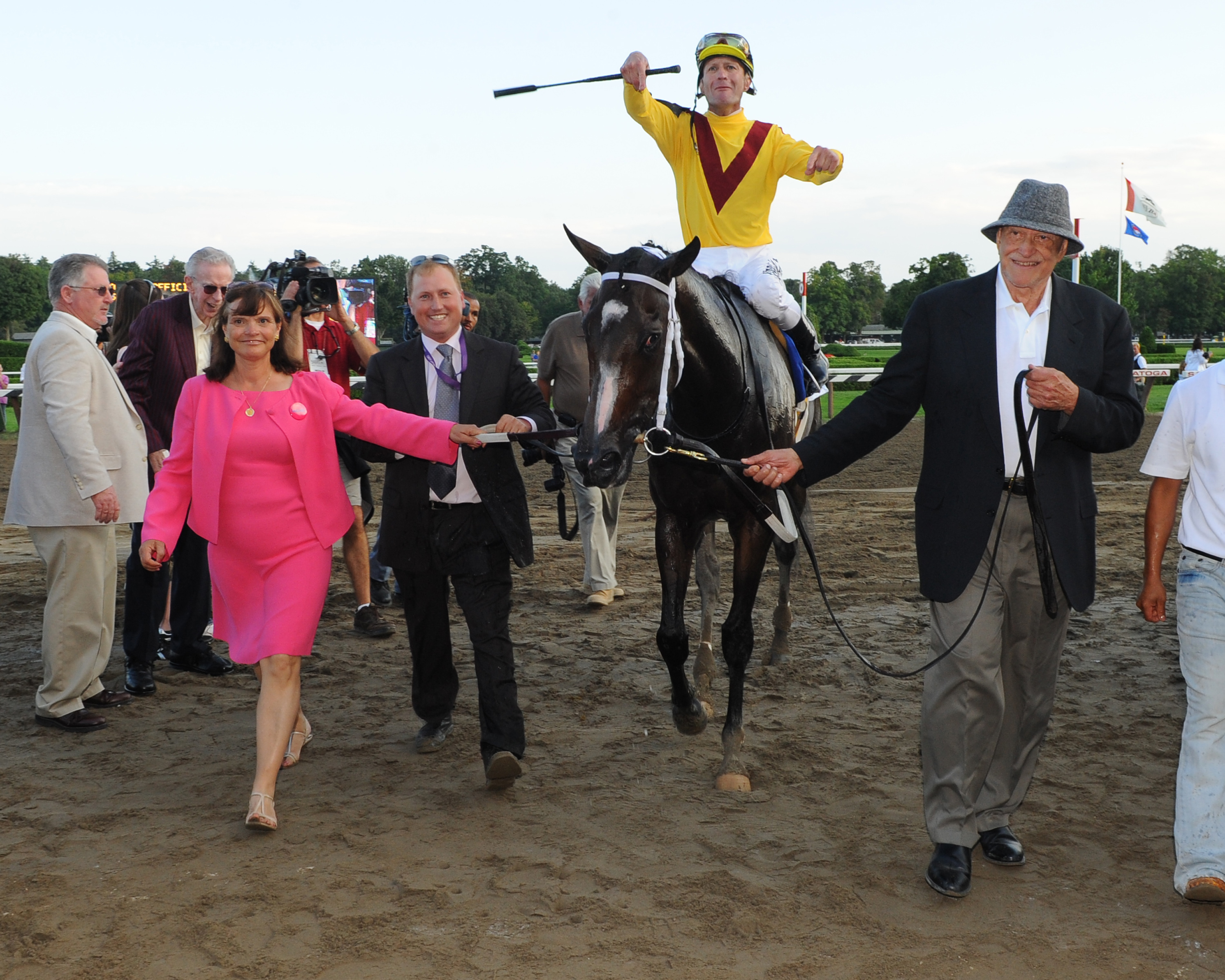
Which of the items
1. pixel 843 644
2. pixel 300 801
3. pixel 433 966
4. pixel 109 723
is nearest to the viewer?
pixel 433 966

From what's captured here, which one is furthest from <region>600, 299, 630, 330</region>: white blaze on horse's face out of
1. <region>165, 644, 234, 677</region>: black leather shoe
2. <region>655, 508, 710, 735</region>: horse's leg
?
<region>165, 644, 234, 677</region>: black leather shoe

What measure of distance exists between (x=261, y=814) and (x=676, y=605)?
6.31 feet

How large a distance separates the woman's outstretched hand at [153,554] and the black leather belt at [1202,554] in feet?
11.3

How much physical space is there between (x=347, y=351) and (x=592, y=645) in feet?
8.17

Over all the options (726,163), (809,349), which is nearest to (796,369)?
(809,349)

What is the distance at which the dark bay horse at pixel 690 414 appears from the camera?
4020mm

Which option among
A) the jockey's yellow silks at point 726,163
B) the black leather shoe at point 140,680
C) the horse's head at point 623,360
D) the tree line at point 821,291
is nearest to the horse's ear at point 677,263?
the horse's head at point 623,360

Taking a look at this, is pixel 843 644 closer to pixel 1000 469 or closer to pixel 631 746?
pixel 631 746

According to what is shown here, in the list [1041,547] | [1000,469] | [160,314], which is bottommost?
[1041,547]

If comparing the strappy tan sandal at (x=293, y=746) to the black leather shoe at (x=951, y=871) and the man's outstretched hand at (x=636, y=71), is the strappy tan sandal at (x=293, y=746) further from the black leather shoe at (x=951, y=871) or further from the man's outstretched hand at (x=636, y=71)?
the man's outstretched hand at (x=636, y=71)

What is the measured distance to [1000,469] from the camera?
3523 millimetres

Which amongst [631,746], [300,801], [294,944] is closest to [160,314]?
[300,801]

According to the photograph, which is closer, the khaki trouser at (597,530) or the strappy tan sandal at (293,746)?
the strappy tan sandal at (293,746)

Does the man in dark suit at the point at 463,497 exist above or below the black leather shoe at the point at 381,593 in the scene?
above
